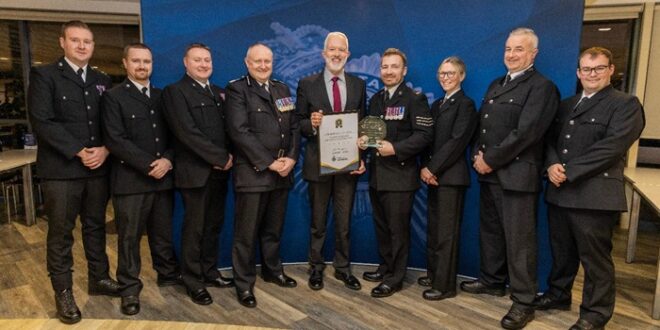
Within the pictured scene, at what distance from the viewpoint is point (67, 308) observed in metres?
2.60

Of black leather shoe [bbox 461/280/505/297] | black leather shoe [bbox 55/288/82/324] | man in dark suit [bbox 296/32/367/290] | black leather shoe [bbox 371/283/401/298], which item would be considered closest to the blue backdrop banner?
black leather shoe [bbox 461/280/505/297]

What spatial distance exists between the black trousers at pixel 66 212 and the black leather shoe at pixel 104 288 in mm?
314

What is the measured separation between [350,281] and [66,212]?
1.87m

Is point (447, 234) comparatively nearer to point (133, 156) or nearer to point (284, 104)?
point (284, 104)

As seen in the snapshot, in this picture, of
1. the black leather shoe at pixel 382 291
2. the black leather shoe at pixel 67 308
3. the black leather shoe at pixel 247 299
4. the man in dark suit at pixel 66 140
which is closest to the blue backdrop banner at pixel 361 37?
the black leather shoe at pixel 382 291

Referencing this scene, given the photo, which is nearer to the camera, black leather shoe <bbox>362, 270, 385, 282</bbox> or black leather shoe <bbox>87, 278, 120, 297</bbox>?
black leather shoe <bbox>87, 278, 120, 297</bbox>

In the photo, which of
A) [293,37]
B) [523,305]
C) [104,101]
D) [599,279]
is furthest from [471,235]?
[104,101]

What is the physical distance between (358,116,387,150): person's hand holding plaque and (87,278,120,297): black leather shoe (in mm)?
1907

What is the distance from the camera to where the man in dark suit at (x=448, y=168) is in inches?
111

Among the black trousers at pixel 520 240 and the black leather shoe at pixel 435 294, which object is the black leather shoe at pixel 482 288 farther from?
the black trousers at pixel 520 240

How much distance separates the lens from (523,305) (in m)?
2.66

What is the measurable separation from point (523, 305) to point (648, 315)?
948mm

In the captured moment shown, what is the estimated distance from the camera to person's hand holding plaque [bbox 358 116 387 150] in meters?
2.93

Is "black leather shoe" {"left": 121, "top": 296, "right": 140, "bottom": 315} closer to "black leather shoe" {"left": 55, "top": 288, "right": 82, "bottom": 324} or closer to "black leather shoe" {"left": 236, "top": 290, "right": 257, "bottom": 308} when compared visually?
"black leather shoe" {"left": 55, "top": 288, "right": 82, "bottom": 324}
